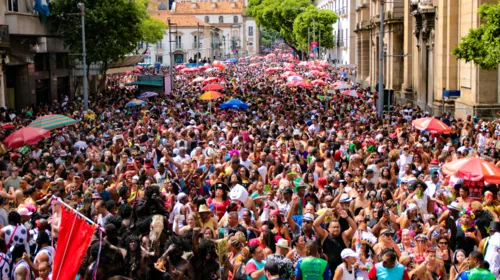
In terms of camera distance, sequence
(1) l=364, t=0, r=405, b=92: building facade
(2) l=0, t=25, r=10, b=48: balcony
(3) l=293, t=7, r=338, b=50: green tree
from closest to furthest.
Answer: (2) l=0, t=25, r=10, b=48: balcony < (1) l=364, t=0, r=405, b=92: building facade < (3) l=293, t=7, r=338, b=50: green tree

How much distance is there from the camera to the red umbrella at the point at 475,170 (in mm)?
12727

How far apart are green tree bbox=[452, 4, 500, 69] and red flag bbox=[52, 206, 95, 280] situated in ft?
44.6

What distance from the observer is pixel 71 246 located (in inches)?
309

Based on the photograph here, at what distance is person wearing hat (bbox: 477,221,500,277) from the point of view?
964 centimetres

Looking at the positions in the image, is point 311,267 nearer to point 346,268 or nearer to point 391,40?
point 346,268

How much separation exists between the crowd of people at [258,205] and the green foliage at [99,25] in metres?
19.2

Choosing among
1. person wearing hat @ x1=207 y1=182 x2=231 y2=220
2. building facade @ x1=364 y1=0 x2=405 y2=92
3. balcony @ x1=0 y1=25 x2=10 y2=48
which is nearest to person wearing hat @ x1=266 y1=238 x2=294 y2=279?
person wearing hat @ x1=207 y1=182 x2=231 y2=220

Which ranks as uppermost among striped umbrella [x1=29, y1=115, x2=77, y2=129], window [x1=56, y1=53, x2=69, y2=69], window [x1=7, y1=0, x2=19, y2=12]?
window [x1=7, y1=0, x2=19, y2=12]

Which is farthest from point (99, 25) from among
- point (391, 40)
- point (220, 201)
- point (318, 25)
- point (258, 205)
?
point (318, 25)

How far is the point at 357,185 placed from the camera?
13.1 meters

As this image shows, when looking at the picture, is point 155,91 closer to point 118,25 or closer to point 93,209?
point 118,25

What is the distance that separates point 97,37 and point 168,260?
114ft

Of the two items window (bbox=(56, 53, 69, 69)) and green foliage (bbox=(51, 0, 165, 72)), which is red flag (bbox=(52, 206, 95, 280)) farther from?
window (bbox=(56, 53, 69, 69))

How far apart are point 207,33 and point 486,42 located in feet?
378
